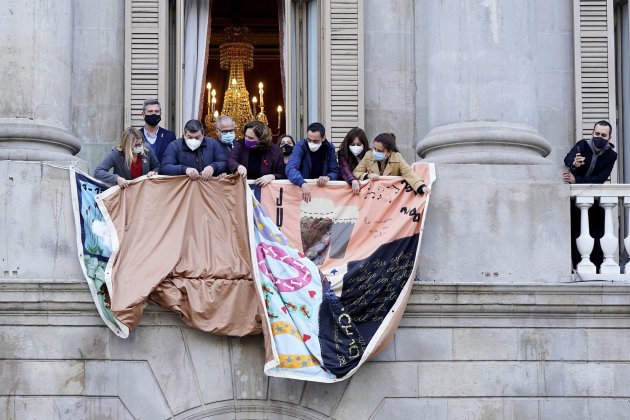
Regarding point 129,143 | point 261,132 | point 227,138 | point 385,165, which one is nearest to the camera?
point 129,143

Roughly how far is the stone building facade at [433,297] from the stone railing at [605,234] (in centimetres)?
25

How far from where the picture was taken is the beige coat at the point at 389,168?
18.1m

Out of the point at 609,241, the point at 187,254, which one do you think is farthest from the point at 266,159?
the point at 609,241

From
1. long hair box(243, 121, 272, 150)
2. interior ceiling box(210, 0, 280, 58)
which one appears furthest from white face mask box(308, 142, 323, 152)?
interior ceiling box(210, 0, 280, 58)

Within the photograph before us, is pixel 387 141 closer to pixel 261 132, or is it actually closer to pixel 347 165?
pixel 347 165

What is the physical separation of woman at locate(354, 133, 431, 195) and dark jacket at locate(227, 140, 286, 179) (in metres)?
0.96

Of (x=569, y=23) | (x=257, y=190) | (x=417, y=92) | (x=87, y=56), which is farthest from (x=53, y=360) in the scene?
(x=569, y=23)

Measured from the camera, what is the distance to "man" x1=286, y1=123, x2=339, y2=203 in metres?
18.0

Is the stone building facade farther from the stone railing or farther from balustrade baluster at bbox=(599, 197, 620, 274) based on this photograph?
balustrade baluster at bbox=(599, 197, 620, 274)

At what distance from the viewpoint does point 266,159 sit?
720 inches

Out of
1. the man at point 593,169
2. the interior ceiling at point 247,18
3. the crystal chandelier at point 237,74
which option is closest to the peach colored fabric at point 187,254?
the man at point 593,169

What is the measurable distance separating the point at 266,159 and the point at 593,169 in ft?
13.9

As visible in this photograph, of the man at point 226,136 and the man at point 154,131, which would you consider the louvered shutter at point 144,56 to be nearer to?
the man at point 154,131

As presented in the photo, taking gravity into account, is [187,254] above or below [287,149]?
below
